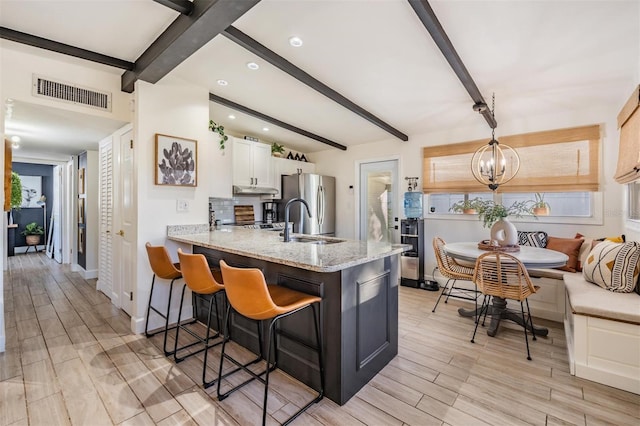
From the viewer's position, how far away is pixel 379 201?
536 cm

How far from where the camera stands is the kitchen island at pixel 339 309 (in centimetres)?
178

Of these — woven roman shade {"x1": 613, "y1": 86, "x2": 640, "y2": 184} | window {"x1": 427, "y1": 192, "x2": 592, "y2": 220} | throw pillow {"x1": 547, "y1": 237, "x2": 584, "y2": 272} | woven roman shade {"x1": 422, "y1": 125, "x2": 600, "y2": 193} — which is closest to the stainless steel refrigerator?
woven roman shade {"x1": 422, "y1": 125, "x2": 600, "y2": 193}

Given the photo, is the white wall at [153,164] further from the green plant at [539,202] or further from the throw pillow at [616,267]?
the green plant at [539,202]

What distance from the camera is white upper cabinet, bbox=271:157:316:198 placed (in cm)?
521

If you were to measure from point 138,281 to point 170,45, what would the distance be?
2.21 metres

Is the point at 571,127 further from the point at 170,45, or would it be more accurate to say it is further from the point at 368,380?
the point at 170,45

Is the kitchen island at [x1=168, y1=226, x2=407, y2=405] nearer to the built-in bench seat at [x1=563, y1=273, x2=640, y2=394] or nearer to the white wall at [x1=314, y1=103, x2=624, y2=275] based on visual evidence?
the built-in bench seat at [x1=563, y1=273, x2=640, y2=394]

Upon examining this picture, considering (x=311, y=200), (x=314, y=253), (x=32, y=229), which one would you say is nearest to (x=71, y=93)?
(x=314, y=253)

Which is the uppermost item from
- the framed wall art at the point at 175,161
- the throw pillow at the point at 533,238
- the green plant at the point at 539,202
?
the framed wall art at the point at 175,161

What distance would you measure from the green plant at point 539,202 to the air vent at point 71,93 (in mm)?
5235

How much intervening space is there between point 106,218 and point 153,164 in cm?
163

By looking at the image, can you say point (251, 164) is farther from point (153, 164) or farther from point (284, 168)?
point (153, 164)

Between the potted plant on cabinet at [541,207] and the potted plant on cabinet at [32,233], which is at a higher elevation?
the potted plant on cabinet at [541,207]

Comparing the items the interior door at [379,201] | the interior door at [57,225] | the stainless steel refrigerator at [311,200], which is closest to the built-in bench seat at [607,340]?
the interior door at [379,201]
